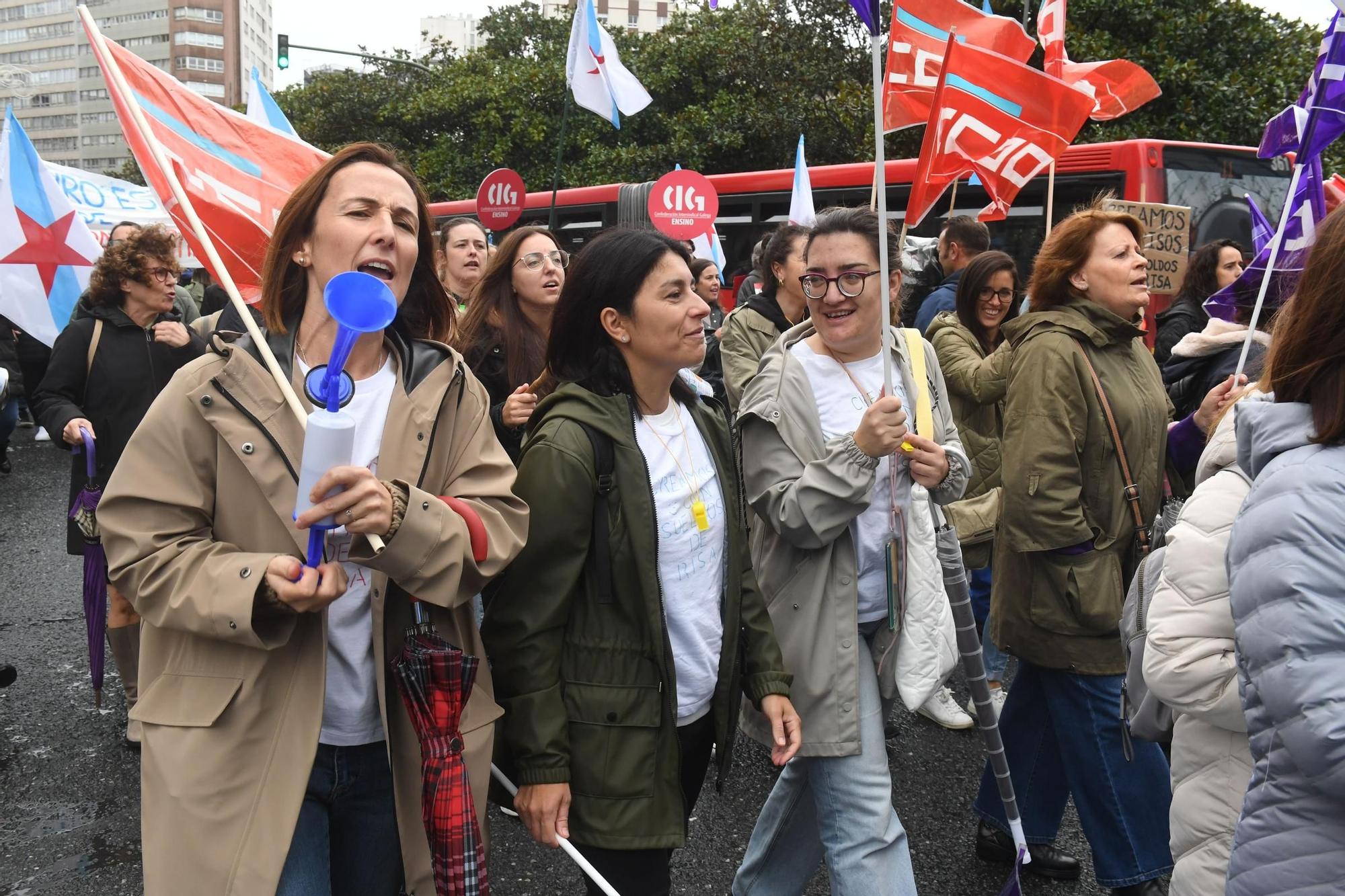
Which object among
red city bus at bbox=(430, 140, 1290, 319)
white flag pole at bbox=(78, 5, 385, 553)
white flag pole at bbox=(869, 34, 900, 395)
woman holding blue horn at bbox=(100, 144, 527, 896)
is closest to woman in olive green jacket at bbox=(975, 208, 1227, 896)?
white flag pole at bbox=(869, 34, 900, 395)

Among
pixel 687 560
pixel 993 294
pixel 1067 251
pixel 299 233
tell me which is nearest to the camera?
pixel 299 233

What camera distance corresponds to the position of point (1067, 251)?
136 inches

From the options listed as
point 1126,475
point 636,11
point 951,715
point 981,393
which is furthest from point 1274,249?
point 636,11

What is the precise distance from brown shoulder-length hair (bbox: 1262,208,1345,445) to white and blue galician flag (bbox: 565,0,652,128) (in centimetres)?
688

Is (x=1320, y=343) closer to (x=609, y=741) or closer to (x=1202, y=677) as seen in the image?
(x=1202, y=677)

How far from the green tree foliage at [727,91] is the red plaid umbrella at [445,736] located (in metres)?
13.0

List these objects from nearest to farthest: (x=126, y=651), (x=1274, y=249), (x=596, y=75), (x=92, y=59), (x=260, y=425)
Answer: (x=260, y=425)
(x=1274, y=249)
(x=126, y=651)
(x=596, y=75)
(x=92, y=59)

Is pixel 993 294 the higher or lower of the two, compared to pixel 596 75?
lower

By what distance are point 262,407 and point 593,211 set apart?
42.1ft

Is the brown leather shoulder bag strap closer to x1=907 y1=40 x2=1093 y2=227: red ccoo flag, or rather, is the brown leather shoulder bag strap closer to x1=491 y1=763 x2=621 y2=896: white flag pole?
x1=907 y1=40 x2=1093 y2=227: red ccoo flag

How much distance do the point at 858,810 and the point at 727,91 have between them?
19.2 meters

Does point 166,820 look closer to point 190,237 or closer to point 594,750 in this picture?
point 594,750

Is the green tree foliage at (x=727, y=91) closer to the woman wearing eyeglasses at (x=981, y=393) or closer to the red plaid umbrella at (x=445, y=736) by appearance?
the woman wearing eyeglasses at (x=981, y=393)

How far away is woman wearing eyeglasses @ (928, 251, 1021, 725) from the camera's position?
4270 mm
